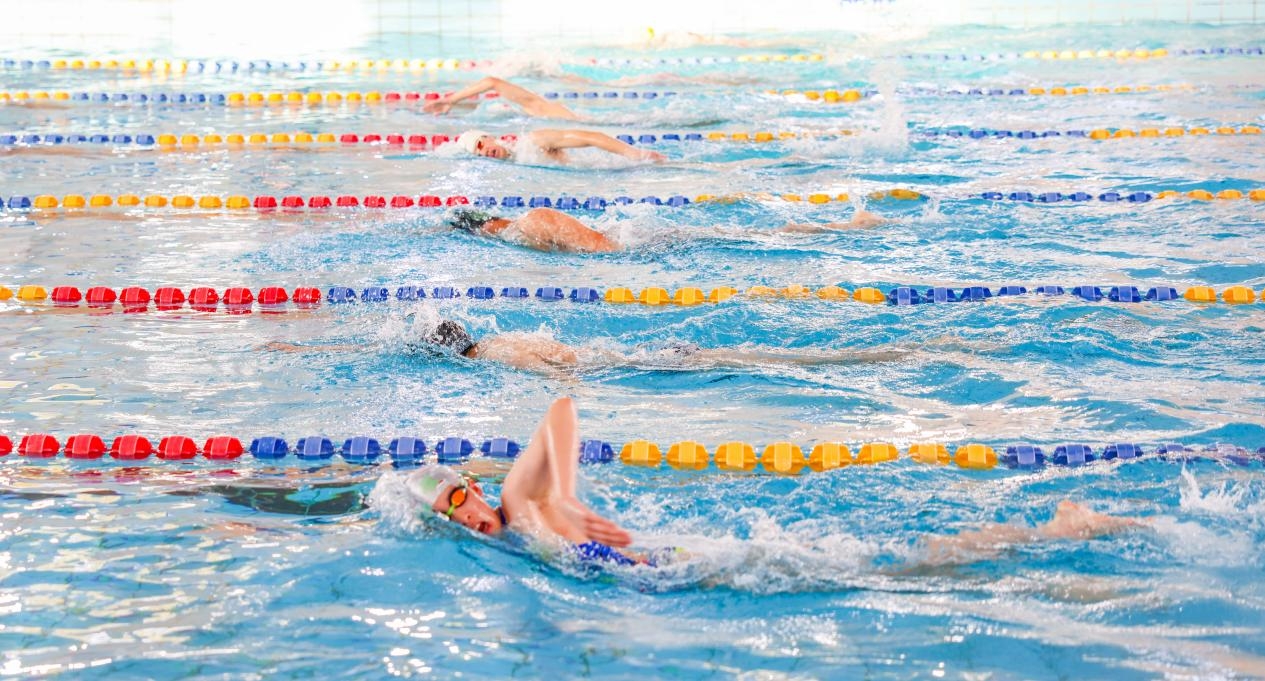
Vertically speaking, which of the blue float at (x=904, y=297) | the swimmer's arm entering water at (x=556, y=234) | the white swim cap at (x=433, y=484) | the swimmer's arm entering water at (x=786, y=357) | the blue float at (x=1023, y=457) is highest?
the swimmer's arm entering water at (x=556, y=234)

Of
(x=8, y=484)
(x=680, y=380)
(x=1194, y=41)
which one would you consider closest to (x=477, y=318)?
(x=680, y=380)

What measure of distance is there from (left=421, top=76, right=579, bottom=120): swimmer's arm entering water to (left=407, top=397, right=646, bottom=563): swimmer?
561 centimetres

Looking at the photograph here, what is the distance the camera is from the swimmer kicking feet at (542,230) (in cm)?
641

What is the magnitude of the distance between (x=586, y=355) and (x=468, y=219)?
6.16 feet

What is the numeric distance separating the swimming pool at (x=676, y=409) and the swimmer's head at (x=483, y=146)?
0.16 meters

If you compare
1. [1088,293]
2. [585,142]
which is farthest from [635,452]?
[585,142]

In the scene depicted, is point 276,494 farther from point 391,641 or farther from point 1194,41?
point 1194,41

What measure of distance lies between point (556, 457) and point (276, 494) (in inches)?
38.4

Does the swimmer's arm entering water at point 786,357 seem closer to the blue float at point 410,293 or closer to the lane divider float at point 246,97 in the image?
the blue float at point 410,293

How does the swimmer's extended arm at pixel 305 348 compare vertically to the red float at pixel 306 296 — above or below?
below

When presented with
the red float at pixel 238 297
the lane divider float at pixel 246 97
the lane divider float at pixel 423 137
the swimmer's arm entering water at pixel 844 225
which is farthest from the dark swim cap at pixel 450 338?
the lane divider float at pixel 246 97

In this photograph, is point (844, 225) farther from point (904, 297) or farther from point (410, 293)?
point (410, 293)

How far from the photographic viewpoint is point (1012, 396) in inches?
177

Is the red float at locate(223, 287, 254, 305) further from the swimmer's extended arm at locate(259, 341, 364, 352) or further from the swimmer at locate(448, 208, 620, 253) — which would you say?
the swimmer at locate(448, 208, 620, 253)
